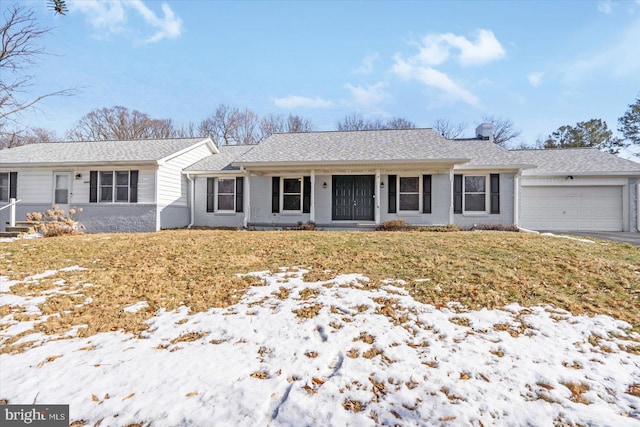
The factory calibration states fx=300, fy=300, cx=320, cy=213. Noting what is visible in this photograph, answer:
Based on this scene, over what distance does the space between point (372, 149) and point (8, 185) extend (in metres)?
16.2

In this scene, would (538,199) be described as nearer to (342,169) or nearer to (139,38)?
(342,169)

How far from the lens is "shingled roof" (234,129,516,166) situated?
11727 millimetres

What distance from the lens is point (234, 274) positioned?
17.8 feet

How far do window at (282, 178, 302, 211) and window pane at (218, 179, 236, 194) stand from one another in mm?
2499

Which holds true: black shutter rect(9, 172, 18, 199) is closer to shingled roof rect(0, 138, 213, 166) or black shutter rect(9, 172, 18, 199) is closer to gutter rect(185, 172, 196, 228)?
shingled roof rect(0, 138, 213, 166)

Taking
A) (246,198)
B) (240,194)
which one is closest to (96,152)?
(240,194)

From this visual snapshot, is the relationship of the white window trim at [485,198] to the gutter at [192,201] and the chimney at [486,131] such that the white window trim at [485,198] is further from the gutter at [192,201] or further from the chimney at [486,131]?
the gutter at [192,201]

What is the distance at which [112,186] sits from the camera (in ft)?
42.0

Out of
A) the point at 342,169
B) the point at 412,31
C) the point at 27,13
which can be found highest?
the point at 27,13

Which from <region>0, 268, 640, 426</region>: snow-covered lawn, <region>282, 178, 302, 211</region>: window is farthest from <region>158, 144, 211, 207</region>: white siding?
<region>0, 268, 640, 426</region>: snow-covered lawn

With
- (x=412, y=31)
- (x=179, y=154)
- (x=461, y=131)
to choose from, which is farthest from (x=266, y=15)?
(x=461, y=131)

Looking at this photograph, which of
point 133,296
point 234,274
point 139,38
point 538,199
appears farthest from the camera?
point 538,199

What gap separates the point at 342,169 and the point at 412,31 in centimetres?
531

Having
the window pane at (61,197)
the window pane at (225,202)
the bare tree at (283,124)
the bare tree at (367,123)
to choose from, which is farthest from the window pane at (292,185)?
the bare tree at (367,123)
